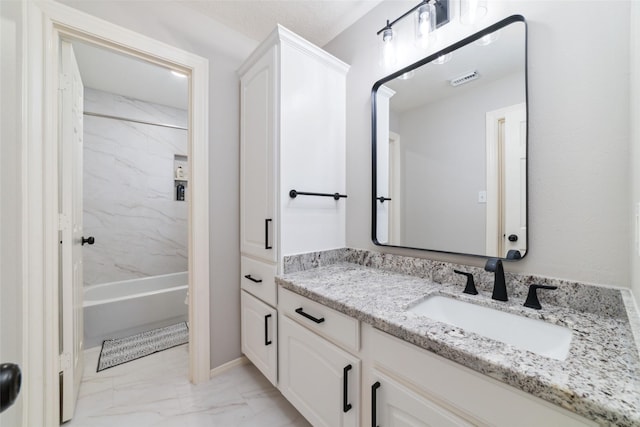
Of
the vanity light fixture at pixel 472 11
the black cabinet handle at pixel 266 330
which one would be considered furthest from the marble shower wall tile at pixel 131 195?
the vanity light fixture at pixel 472 11

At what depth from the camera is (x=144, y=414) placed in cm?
145

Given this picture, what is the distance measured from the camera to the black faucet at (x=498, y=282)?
3.28ft

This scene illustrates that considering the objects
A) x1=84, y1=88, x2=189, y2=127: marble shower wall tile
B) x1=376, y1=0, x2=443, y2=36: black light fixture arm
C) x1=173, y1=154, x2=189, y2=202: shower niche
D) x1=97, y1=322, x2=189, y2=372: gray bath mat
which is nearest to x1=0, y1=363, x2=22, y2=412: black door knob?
x1=376, y1=0, x2=443, y2=36: black light fixture arm

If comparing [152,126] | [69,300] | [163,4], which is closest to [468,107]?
[163,4]

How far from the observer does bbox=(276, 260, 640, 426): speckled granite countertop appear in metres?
0.48

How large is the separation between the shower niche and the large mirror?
2.72 metres

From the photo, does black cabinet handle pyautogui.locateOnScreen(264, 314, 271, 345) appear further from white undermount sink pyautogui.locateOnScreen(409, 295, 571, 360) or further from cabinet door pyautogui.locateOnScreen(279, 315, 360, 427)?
white undermount sink pyautogui.locateOnScreen(409, 295, 571, 360)

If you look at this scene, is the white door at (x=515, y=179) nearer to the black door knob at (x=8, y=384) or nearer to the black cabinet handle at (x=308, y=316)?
the black cabinet handle at (x=308, y=316)

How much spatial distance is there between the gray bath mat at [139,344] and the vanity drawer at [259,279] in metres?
1.06

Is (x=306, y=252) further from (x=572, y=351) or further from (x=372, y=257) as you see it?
(x=572, y=351)

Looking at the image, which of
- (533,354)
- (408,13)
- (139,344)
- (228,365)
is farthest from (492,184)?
(139,344)

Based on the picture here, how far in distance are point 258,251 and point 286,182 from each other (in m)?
0.49

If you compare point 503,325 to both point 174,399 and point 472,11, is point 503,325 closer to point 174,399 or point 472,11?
point 472,11

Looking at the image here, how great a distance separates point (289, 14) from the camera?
1.72 meters
